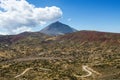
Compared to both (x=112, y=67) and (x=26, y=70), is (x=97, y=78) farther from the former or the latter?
(x=26, y=70)

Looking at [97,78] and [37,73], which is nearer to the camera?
[97,78]

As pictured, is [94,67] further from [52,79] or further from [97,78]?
[52,79]

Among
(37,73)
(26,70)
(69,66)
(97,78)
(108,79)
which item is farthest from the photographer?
(69,66)

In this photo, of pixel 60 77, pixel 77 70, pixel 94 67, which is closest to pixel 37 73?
pixel 60 77

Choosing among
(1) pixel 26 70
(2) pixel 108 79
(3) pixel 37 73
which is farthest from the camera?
(1) pixel 26 70

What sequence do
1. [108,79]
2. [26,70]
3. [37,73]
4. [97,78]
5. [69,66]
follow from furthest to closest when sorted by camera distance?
[69,66], [26,70], [37,73], [97,78], [108,79]

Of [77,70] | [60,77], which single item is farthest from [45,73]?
[77,70]

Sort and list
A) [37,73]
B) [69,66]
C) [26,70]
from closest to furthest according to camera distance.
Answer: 1. [37,73]
2. [26,70]
3. [69,66]

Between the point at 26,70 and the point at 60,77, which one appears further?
the point at 26,70

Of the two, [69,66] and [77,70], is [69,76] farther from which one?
[69,66]
